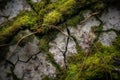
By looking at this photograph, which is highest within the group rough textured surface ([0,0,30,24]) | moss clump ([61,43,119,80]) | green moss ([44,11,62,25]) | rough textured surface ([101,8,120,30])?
rough textured surface ([0,0,30,24])

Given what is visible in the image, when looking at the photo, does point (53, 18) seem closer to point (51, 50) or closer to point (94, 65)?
point (51, 50)

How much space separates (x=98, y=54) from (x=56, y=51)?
47cm

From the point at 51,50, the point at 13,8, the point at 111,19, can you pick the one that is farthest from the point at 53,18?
the point at 111,19

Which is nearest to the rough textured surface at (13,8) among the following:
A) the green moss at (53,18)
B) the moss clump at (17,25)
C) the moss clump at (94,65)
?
the moss clump at (17,25)

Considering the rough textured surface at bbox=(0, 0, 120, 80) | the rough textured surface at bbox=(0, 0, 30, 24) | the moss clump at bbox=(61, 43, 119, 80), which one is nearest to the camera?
the moss clump at bbox=(61, 43, 119, 80)

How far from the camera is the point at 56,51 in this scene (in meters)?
2.57

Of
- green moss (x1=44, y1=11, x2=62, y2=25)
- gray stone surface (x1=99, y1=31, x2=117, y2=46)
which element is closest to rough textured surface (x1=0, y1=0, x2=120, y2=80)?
gray stone surface (x1=99, y1=31, x2=117, y2=46)

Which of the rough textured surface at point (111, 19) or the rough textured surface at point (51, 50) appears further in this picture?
the rough textured surface at point (111, 19)

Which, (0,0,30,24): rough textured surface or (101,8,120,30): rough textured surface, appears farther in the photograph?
(0,0,30,24): rough textured surface

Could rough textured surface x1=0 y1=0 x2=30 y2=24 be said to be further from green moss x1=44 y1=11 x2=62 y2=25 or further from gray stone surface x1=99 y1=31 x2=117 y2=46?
gray stone surface x1=99 y1=31 x2=117 y2=46

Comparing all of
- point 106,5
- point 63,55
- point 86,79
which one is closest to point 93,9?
point 106,5

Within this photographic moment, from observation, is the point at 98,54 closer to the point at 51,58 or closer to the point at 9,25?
the point at 51,58

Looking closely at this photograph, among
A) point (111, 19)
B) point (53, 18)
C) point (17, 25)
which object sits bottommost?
point (111, 19)

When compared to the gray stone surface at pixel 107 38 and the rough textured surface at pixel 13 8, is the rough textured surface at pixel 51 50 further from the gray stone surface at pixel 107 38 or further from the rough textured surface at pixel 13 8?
the rough textured surface at pixel 13 8
